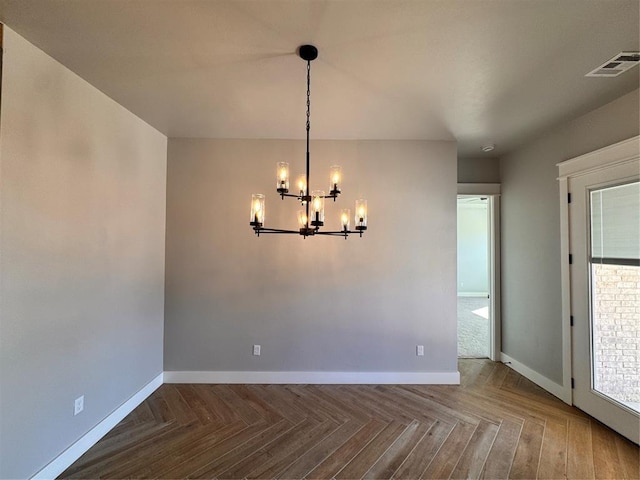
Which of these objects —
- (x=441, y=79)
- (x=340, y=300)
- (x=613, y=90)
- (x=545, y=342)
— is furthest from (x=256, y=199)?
(x=545, y=342)

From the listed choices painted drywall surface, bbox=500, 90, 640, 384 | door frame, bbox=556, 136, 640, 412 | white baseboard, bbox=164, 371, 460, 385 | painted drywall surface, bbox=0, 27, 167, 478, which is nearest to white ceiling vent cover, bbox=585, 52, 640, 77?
painted drywall surface, bbox=500, 90, 640, 384

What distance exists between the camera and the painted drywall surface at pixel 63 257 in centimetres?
183

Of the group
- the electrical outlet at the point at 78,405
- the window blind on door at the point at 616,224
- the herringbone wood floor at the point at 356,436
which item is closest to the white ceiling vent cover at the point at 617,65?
the window blind on door at the point at 616,224

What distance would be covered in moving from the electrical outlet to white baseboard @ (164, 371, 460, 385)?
48.0 inches

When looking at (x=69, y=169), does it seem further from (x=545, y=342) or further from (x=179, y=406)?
(x=545, y=342)

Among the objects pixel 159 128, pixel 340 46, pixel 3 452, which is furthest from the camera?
pixel 159 128

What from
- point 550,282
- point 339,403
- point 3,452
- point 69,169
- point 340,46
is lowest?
point 339,403

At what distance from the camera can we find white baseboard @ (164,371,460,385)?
3.53m

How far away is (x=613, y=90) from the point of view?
97.7 inches

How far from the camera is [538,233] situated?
360 cm

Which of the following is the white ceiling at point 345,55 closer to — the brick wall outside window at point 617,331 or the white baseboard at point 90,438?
the brick wall outside window at point 617,331

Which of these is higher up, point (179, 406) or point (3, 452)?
point (3, 452)

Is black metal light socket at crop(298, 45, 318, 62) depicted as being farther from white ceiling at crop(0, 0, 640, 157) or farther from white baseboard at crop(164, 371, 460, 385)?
white baseboard at crop(164, 371, 460, 385)

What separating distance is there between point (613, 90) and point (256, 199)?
10.0 feet
